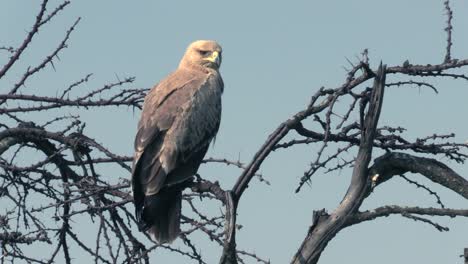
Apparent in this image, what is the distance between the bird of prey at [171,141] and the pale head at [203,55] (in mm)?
266

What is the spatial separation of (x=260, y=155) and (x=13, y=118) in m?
2.78

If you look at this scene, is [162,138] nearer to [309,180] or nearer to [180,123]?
[180,123]

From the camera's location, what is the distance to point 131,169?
6625 millimetres

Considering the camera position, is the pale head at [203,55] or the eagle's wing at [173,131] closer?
the eagle's wing at [173,131]

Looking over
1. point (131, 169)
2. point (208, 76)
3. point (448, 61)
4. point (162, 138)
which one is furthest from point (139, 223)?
point (448, 61)

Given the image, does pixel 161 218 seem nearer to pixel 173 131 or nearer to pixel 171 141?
pixel 171 141

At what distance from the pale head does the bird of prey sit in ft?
0.87

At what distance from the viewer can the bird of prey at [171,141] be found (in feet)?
22.1

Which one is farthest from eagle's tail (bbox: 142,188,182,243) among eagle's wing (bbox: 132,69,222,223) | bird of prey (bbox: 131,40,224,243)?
eagle's wing (bbox: 132,69,222,223)

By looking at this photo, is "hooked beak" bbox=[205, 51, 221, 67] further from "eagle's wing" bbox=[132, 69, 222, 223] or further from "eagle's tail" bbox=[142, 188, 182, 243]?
"eagle's tail" bbox=[142, 188, 182, 243]

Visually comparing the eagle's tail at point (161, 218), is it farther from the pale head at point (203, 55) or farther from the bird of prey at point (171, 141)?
the pale head at point (203, 55)

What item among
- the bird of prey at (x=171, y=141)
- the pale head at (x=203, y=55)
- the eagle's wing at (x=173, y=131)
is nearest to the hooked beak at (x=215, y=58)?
the pale head at (x=203, y=55)

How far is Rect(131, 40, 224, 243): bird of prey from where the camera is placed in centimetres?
675

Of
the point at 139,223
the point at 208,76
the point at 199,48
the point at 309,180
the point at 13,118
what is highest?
the point at 199,48
